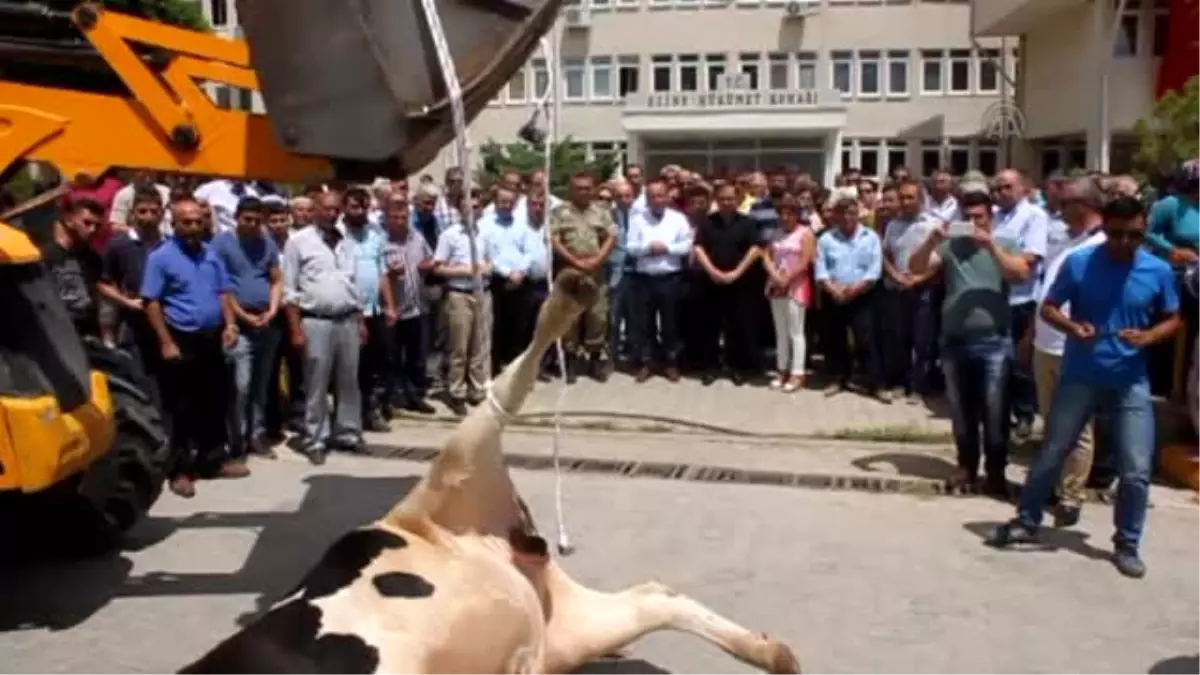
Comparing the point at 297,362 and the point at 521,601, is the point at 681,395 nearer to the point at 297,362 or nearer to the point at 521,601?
the point at 297,362

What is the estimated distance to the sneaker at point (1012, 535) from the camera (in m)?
7.76

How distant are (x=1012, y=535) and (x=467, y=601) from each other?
4105 mm

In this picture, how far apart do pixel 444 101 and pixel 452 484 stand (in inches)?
51.3

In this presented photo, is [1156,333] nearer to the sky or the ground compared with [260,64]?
nearer to the ground

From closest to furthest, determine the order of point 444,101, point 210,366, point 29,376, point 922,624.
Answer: point 444,101 → point 29,376 → point 922,624 → point 210,366

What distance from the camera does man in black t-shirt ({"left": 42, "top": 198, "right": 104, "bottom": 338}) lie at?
7820mm

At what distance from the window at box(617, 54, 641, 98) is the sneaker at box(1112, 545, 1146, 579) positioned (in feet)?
141

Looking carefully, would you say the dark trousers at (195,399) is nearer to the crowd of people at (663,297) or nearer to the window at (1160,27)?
the crowd of people at (663,297)

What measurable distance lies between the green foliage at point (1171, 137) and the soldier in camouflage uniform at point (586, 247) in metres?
6.02

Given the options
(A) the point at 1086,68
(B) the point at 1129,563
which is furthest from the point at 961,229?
(A) the point at 1086,68

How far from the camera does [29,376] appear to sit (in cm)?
555

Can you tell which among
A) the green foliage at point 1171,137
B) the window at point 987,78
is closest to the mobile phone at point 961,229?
the green foliage at point 1171,137

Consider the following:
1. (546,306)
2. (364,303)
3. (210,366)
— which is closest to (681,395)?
(364,303)

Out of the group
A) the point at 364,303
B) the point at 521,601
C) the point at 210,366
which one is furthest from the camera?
the point at 364,303
